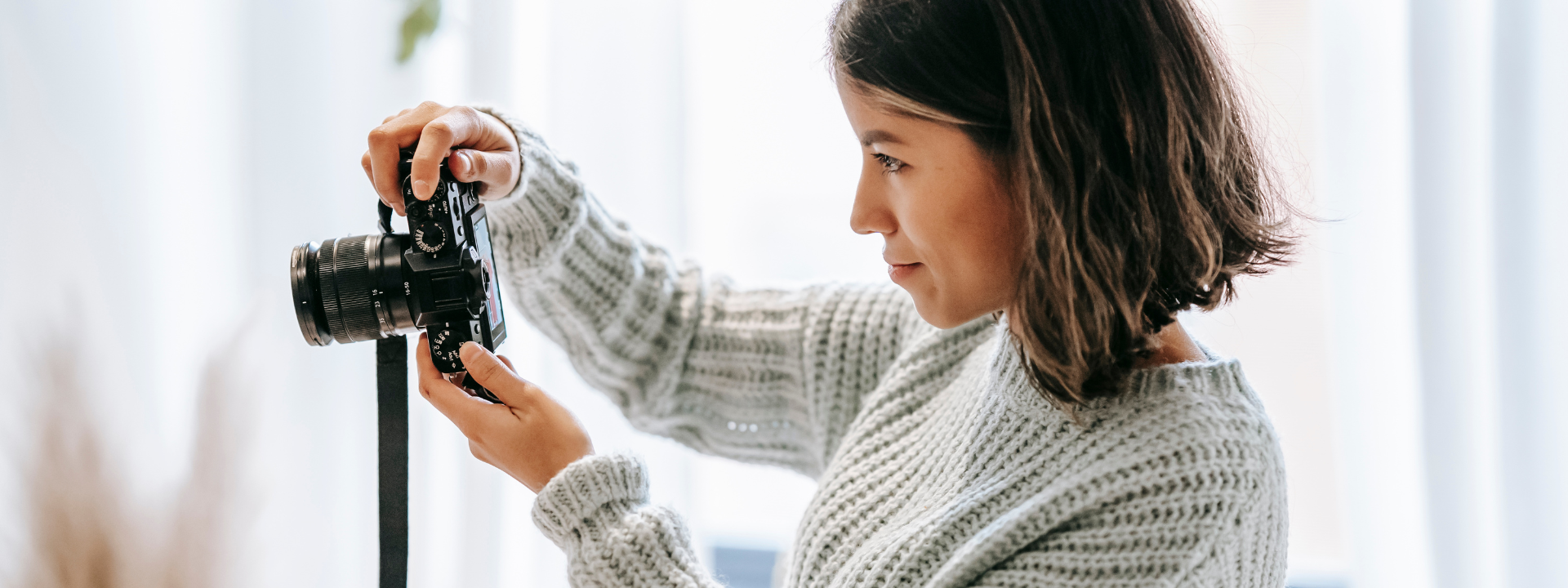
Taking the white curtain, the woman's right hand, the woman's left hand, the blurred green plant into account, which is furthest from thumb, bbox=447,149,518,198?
the white curtain

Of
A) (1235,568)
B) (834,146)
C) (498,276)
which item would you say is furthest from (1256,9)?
(498,276)

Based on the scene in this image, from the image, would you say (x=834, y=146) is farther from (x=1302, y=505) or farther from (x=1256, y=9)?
(x=1302, y=505)

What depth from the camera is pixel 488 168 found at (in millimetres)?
673

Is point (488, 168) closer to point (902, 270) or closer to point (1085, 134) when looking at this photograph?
point (902, 270)

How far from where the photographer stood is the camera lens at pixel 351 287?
2.01 ft

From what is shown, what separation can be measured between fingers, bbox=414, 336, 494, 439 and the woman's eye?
0.31 metres

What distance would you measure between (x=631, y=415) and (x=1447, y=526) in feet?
2.80

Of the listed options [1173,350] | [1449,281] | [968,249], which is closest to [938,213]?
[968,249]

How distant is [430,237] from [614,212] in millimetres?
273

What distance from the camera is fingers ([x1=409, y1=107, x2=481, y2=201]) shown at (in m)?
0.58

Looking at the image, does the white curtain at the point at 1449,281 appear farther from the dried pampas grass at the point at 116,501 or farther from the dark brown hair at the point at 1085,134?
the dried pampas grass at the point at 116,501

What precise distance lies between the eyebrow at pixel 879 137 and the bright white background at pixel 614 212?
33 cm

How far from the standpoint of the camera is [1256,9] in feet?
3.40

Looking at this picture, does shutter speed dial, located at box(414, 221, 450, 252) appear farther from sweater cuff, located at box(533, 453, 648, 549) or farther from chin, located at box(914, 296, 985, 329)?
chin, located at box(914, 296, 985, 329)
